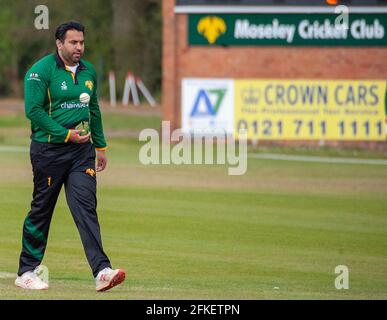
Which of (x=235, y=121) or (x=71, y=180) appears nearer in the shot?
(x=71, y=180)

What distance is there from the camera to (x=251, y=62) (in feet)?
Result: 100

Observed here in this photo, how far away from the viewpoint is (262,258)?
1346 centimetres

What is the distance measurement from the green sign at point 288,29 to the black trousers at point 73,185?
2060cm

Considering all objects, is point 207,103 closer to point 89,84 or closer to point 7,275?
point 7,275

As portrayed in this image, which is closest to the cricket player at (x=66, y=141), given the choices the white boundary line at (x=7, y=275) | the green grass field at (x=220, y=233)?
the green grass field at (x=220, y=233)

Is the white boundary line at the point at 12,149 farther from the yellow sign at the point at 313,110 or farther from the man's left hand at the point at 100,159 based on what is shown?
the man's left hand at the point at 100,159

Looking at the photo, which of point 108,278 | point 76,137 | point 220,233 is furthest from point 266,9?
point 108,278

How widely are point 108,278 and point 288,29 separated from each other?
2112cm

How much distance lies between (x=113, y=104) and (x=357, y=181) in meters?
26.4

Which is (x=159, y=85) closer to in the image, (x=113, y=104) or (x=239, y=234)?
(x=113, y=104)

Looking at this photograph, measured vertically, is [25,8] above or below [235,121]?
above

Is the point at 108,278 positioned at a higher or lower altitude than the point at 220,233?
higher

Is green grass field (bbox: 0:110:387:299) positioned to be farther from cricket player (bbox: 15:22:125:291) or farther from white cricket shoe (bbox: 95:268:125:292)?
cricket player (bbox: 15:22:125:291)

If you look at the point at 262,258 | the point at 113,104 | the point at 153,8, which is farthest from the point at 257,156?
the point at 153,8
